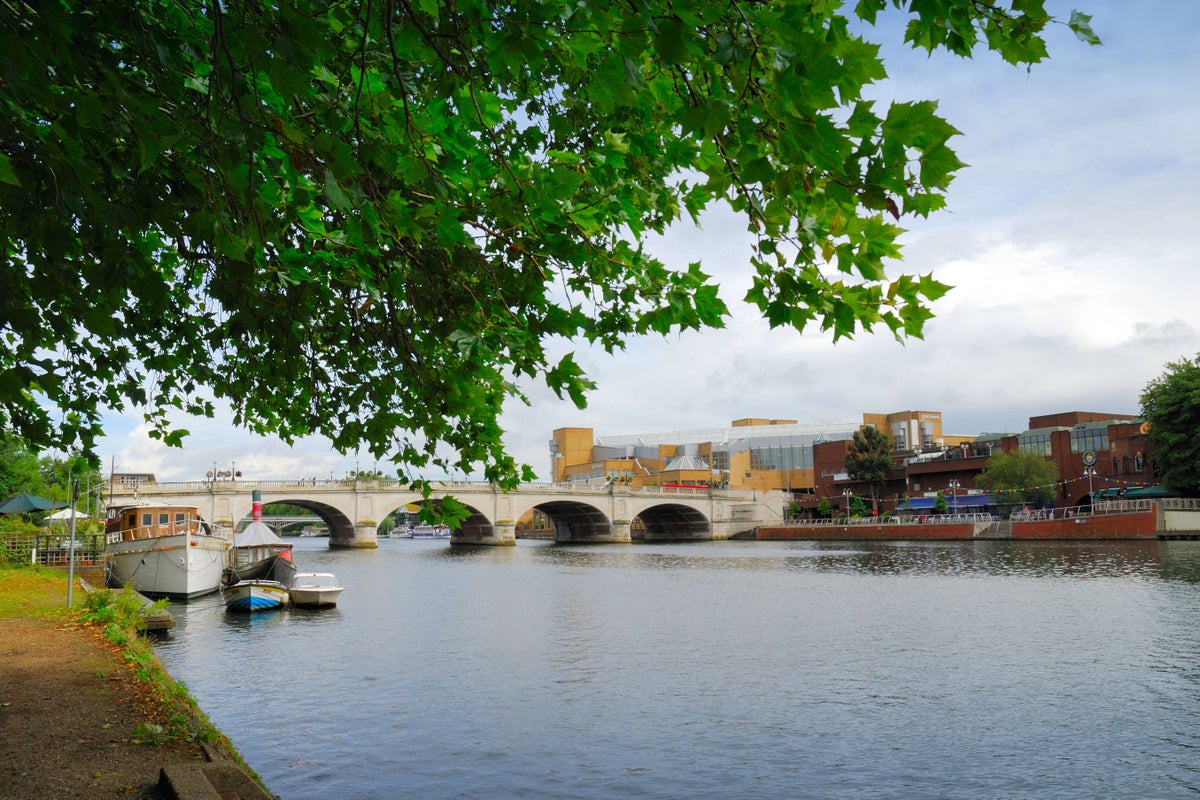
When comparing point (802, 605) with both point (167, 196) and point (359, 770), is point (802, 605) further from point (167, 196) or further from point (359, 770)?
point (167, 196)

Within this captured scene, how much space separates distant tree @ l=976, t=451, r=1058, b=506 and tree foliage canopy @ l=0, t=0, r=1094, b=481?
271ft

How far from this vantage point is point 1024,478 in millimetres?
82375

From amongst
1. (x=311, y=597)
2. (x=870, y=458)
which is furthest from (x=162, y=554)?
(x=870, y=458)

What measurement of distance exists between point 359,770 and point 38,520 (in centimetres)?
4263

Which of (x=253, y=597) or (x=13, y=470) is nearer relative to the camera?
(x=253, y=597)

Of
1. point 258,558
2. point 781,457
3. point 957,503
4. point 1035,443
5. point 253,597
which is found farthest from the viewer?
point 781,457

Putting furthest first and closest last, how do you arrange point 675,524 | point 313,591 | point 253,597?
point 675,524, point 313,591, point 253,597

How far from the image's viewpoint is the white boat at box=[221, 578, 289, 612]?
97.3 feet

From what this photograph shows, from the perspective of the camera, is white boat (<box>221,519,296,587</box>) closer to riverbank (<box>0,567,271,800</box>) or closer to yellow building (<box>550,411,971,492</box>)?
riverbank (<box>0,567,271,800</box>)

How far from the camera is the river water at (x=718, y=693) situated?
12336 mm

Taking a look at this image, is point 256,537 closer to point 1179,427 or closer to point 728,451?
point 1179,427

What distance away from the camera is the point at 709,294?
5703 millimetres

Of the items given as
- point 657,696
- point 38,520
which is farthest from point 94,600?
point 38,520

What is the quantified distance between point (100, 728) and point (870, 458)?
9762 cm
